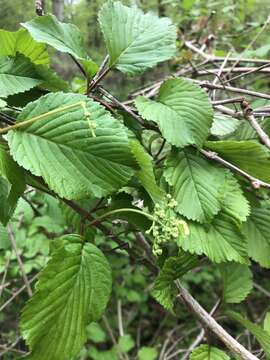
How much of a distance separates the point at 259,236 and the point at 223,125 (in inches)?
7.6

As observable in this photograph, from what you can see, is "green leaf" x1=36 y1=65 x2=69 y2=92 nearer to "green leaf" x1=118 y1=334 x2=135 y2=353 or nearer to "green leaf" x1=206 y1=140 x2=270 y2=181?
"green leaf" x1=206 y1=140 x2=270 y2=181

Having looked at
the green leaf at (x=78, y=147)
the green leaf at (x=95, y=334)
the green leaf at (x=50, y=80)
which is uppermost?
the green leaf at (x=50, y=80)

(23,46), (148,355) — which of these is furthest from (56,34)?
(148,355)

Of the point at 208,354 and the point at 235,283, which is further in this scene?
the point at 235,283

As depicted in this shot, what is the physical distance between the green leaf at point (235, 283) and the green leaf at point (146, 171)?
311 mm

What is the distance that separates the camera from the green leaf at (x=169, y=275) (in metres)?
0.62

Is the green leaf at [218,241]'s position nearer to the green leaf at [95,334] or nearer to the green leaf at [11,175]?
the green leaf at [11,175]

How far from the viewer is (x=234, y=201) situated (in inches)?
25.2

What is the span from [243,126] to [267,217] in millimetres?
188

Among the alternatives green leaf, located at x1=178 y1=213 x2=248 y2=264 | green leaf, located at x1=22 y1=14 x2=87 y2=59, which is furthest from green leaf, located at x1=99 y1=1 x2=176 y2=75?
green leaf, located at x1=178 y1=213 x2=248 y2=264

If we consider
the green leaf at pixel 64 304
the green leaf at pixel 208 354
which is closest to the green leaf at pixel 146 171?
the green leaf at pixel 64 304

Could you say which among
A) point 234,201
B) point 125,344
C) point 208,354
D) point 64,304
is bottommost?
point 125,344

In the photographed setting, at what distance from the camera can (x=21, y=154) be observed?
1.75ft

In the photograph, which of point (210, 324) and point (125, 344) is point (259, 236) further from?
point (125, 344)
